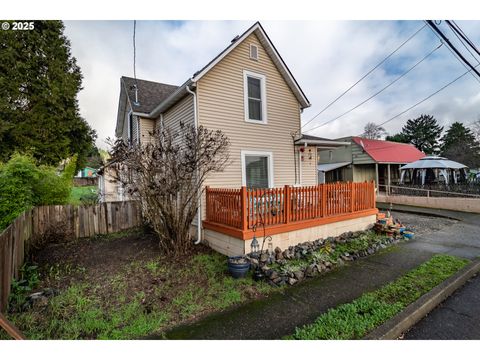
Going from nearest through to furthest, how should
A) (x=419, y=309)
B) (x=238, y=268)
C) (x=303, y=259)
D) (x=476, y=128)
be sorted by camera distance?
(x=419, y=309) → (x=238, y=268) → (x=303, y=259) → (x=476, y=128)

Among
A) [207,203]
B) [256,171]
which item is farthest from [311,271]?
[256,171]

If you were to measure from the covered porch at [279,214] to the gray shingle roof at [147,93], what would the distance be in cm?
522

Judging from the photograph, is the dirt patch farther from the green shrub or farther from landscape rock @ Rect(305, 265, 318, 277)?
the green shrub

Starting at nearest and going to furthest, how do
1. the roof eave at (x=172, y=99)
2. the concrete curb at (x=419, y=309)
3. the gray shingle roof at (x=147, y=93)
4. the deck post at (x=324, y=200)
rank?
1. the concrete curb at (x=419, y=309)
2. the deck post at (x=324, y=200)
3. the roof eave at (x=172, y=99)
4. the gray shingle roof at (x=147, y=93)

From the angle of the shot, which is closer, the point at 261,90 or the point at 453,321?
the point at 453,321

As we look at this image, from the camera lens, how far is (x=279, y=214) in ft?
18.1

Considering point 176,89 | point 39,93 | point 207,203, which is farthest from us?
point 39,93

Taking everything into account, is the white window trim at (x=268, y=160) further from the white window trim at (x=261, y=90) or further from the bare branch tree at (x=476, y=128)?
the bare branch tree at (x=476, y=128)

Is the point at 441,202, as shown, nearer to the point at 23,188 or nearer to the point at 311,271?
the point at 311,271

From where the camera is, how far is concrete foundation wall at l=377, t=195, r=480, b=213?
11359mm

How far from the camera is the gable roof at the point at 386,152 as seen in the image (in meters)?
18.0

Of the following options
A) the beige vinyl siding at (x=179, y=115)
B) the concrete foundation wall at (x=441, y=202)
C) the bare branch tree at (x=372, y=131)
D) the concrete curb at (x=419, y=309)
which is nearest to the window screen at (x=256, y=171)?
the beige vinyl siding at (x=179, y=115)

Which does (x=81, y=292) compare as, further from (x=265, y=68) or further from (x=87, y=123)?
(x=87, y=123)

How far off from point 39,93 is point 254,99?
17.6 m
